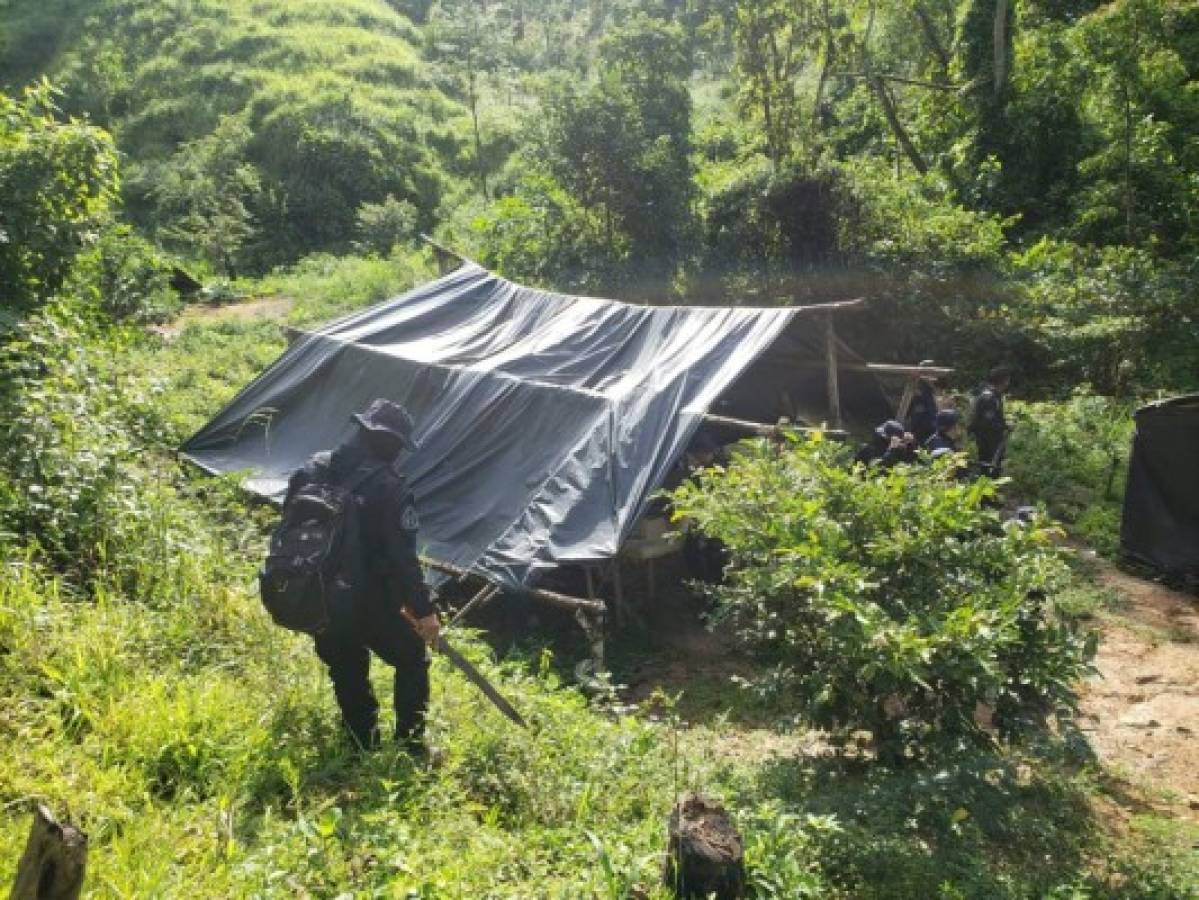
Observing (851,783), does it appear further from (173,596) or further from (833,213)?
(833,213)

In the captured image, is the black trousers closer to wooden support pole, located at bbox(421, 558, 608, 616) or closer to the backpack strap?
the backpack strap

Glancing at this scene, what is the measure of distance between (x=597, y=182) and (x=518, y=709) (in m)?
10.9

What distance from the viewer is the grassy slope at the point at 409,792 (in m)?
3.21

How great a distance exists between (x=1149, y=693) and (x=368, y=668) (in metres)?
5.01

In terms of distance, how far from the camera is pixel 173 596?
16.8 ft

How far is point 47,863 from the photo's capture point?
226 cm

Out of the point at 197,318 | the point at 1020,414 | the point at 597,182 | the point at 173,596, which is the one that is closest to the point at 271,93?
the point at 197,318

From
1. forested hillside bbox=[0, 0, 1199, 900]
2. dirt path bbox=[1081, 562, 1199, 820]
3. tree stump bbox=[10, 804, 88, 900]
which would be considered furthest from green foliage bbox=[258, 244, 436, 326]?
tree stump bbox=[10, 804, 88, 900]

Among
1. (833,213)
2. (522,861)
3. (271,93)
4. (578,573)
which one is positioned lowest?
(578,573)

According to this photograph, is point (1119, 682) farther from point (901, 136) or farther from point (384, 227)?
point (384, 227)

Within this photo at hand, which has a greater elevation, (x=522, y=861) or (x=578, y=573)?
(x=522, y=861)

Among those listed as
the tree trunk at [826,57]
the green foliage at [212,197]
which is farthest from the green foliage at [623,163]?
the green foliage at [212,197]

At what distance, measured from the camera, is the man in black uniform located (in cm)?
406

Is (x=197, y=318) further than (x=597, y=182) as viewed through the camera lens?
Yes
